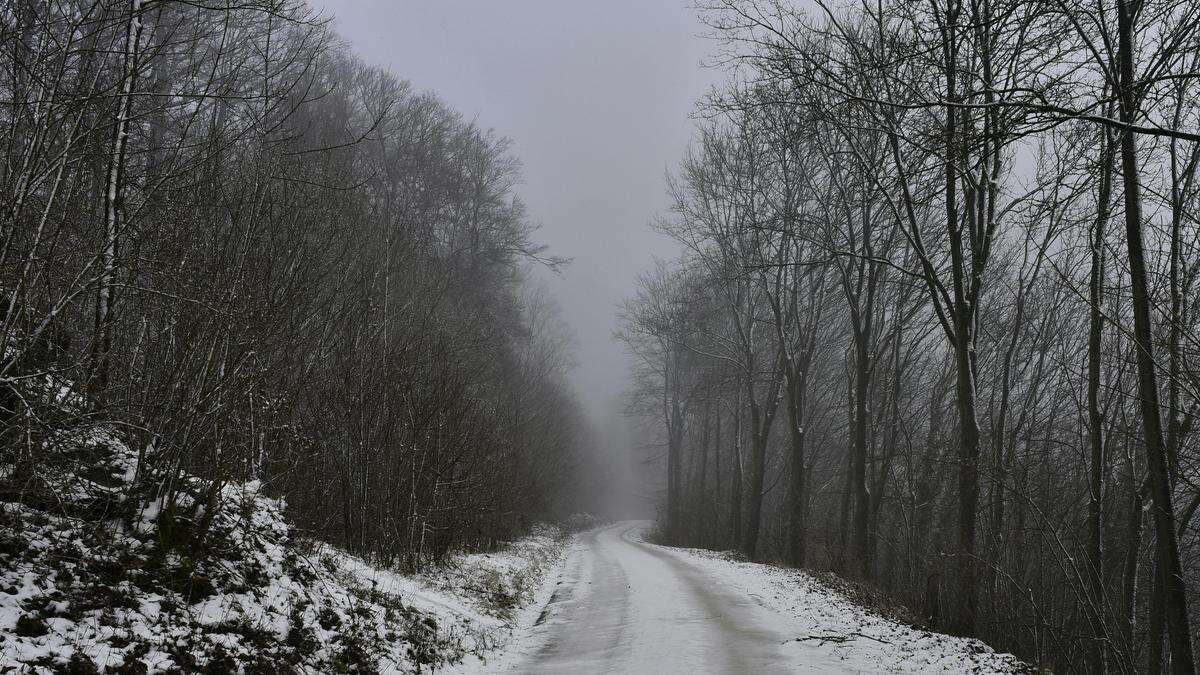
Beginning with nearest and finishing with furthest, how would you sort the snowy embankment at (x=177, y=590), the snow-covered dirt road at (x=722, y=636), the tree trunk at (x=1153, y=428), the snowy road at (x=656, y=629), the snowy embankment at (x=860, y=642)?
the snowy embankment at (x=177, y=590), the tree trunk at (x=1153, y=428), the snowy embankment at (x=860, y=642), the snow-covered dirt road at (x=722, y=636), the snowy road at (x=656, y=629)

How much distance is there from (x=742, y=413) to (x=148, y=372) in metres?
25.4

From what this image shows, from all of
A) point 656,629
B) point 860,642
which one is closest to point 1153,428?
point 860,642

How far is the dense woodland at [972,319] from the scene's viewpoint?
6.75 meters

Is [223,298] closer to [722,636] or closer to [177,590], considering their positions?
[177,590]

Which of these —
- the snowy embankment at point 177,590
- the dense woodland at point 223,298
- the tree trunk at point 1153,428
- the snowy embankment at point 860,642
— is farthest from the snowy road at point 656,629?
the tree trunk at point 1153,428

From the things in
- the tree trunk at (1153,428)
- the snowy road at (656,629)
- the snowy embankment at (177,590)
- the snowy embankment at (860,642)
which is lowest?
the snowy road at (656,629)

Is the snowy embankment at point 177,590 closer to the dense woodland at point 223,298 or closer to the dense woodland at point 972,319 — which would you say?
the dense woodland at point 223,298

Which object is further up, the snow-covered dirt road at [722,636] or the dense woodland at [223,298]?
the dense woodland at [223,298]

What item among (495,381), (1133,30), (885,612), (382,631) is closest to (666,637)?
(382,631)

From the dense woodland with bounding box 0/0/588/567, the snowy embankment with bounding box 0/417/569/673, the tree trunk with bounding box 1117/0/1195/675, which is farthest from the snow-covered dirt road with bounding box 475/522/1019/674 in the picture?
the dense woodland with bounding box 0/0/588/567

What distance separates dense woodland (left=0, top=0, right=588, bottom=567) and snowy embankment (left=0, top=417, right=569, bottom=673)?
0.70 feet

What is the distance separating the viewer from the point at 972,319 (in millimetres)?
10422

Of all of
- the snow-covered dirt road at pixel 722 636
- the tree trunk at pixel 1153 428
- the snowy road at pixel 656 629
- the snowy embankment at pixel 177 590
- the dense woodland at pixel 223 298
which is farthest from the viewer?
the snowy road at pixel 656 629

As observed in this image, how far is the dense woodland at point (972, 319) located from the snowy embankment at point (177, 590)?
636cm
